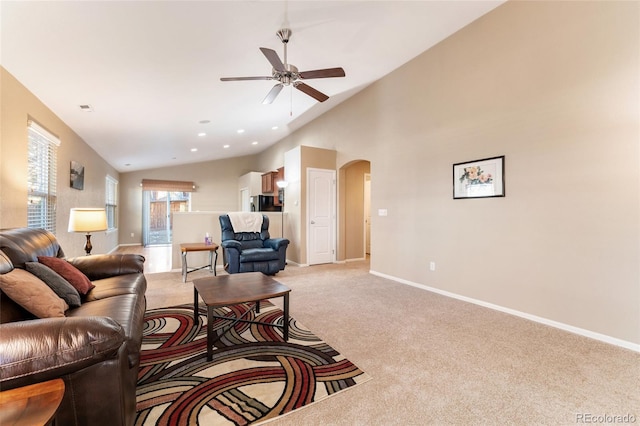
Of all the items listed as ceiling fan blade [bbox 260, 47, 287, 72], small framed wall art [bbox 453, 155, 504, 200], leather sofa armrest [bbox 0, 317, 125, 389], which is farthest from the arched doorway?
leather sofa armrest [bbox 0, 317, 125, 389]

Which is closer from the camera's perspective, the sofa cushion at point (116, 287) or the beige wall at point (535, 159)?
the sofa cushion at point (116, 287)

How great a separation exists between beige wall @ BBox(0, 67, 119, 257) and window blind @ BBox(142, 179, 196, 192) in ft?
12.6

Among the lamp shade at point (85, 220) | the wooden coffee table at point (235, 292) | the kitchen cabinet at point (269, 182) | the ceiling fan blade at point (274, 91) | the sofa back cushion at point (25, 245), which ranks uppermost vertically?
the ceiling fan blade at point (274, 91)

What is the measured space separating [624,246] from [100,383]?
3.70 m

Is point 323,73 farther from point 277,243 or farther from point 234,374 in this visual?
point 277,243

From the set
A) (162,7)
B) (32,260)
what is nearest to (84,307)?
(32,260)

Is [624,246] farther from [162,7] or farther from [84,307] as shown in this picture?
[162,7]

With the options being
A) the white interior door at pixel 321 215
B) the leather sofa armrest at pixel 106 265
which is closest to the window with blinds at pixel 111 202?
the white interior door at pixel 321 215

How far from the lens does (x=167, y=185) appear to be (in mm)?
9352

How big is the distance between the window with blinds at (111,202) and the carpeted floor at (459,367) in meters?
5.72

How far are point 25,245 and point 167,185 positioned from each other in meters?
8.09

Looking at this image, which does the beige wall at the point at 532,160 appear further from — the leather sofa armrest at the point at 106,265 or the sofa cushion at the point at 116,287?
the sofa cushion at the point at 116,287

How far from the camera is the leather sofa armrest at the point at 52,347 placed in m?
0.92

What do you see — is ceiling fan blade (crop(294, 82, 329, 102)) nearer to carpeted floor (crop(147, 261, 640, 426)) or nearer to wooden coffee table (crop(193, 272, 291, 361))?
wooden coffee table (crop(193, 272, 291, 361))
